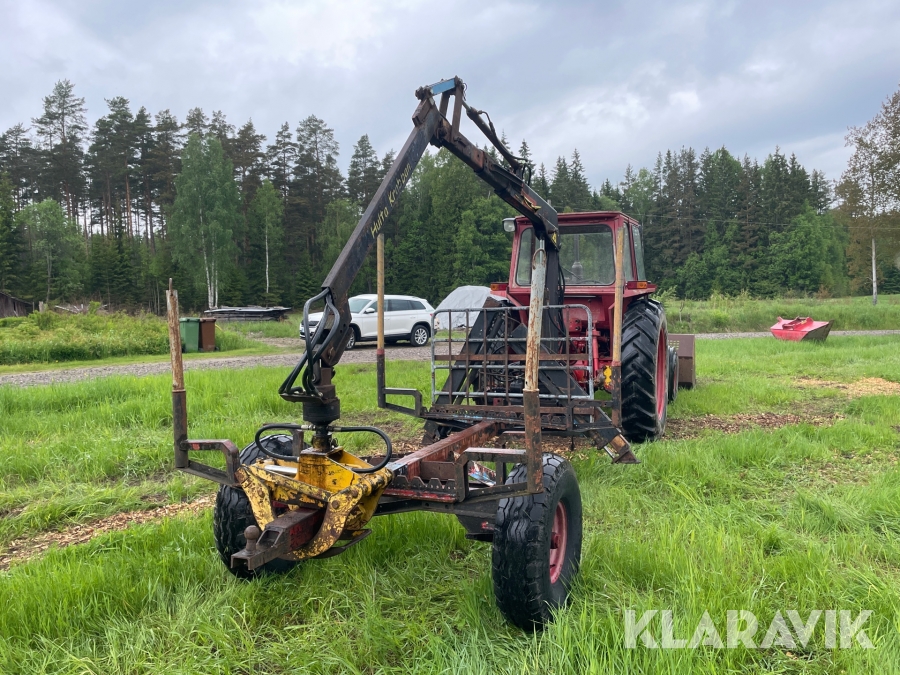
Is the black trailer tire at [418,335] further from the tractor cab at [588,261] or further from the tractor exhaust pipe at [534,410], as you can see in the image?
the tractor exhaust pipe at [534,410]

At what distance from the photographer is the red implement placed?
14.4 metres

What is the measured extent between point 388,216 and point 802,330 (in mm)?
15208

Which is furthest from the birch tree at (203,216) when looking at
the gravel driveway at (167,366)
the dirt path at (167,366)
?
the dirt path at (167,366)

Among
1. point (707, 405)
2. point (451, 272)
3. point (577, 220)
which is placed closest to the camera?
point (577, 220)

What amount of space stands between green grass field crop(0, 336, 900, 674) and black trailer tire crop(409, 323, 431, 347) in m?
12.6

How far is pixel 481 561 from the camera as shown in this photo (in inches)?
116

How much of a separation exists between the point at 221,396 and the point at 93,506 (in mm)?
3379

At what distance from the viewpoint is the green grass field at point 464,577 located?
6.95ft

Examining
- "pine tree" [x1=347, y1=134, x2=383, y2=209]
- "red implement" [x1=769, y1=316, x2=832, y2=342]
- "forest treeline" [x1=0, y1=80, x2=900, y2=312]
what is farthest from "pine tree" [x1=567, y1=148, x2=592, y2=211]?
"red implement" [x1=769, y1=316, x2=832, y2=342]

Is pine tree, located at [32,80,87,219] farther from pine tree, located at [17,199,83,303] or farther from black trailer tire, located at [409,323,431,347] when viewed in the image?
black trailer tire, located at [409,323,431,347]

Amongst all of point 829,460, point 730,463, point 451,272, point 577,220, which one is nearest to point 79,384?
point 577,220

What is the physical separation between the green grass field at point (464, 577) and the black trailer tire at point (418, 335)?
12638 mm

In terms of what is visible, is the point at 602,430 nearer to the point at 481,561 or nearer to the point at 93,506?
the point at 481,561

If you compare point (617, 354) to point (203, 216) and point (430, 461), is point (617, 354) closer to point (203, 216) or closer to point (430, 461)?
point (430, 461)
